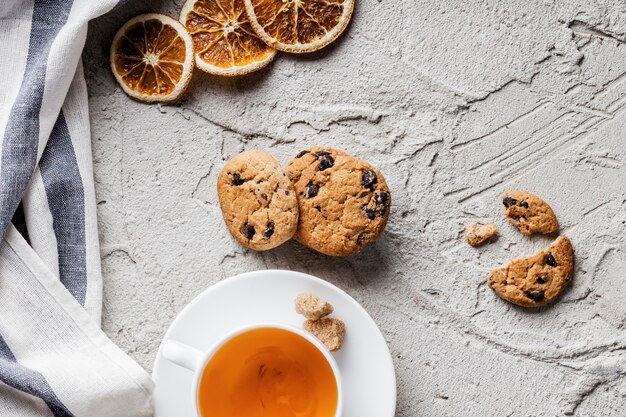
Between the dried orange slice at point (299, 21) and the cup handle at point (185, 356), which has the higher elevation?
the dried orange slice at point (299, 21)

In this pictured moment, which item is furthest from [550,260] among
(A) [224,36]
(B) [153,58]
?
(B) [153,58]

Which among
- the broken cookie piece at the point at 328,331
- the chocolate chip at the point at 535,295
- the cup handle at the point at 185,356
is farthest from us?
the chocolate chip at the point at 535,295

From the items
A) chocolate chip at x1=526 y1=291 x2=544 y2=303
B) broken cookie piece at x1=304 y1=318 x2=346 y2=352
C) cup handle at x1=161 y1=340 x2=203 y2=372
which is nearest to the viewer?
cup handle at x1=161 y1=340 x2=203 y2=372

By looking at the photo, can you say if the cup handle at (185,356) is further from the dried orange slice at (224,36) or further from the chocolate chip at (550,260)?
the chocolate chip at (550,260)

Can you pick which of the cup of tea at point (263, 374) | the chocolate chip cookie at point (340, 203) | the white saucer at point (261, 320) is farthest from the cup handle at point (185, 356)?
the chocolate chip cookie at point (340, 203)

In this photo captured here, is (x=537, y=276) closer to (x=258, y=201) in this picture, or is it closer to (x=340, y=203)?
(x=340, y=203)

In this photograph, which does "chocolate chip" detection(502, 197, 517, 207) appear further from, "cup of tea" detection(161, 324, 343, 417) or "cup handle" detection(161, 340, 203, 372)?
"cup handle" detection(161, 340, 203, 372)

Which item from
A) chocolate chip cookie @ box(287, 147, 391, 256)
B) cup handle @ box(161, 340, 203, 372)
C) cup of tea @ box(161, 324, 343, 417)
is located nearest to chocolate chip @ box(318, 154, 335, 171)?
chocolate chip cookie @ box(287, 147, 391, 256)
